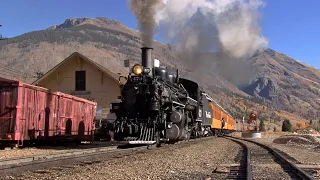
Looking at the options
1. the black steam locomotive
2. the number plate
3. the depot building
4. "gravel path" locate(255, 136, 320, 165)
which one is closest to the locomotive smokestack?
the black steam locomotive

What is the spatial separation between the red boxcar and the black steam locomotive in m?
3.49

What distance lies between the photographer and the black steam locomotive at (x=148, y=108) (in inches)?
737

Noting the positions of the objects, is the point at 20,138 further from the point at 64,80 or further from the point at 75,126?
the point at 64,80

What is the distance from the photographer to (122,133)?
18750 mm

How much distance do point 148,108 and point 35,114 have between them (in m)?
5.48

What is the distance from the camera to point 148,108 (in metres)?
19.2

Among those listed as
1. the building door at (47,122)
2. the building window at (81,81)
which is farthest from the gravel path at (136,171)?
the building window at (81,81)

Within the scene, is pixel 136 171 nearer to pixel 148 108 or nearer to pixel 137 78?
pixel 148 108

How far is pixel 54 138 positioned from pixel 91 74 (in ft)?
58.4

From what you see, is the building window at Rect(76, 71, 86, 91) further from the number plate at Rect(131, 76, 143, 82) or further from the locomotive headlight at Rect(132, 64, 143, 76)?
the number plate at Rect(131, 76, 143, 82)

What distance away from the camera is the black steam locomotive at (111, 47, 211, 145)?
18719mm

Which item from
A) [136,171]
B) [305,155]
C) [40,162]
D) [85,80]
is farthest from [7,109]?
[85,80]

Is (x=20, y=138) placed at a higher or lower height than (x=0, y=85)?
lower

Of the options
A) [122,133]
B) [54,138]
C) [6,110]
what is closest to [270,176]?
[122,133]
